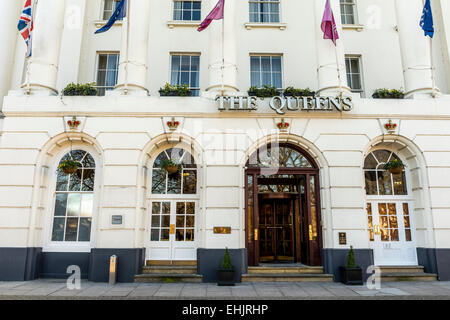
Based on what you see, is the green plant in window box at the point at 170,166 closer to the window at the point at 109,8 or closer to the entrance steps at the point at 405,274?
the entrance steps at the point at 405,274

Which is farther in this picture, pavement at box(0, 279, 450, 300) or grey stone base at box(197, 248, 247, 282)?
grey stone base at box(197, 248, 247, 282)

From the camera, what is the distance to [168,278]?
10.8m

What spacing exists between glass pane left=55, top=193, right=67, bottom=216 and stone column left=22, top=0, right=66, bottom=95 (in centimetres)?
395

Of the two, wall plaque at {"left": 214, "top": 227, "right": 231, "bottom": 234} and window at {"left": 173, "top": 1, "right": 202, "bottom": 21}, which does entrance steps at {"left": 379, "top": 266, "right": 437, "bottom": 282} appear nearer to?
wall plaque at {"left": 214, "top": 227, "right": 231, "bottom": 234}

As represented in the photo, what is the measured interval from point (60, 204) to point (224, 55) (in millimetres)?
8495

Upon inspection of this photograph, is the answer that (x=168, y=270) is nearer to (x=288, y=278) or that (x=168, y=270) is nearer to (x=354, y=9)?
(x=288, y=278)

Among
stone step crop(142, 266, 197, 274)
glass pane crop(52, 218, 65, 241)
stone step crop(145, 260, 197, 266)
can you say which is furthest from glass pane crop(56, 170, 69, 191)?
stone step crop(142, 266, 197, 274)

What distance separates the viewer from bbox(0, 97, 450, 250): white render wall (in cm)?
1113

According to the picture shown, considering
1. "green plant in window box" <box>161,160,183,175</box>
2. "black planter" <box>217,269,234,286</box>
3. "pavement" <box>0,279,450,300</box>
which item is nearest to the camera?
"pavement" <box>0,279,450,300</box>

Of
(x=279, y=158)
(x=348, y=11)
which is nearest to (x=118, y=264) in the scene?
(x=279, y=158)

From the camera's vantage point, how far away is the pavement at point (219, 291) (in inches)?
346

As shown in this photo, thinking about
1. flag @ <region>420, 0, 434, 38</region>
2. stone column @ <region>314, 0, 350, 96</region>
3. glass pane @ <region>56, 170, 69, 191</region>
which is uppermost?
flag @ <region>420, 0, 434, 38</region>

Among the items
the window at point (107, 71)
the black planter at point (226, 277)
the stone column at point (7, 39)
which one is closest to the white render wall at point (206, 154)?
the black planter at point (226, 277)
